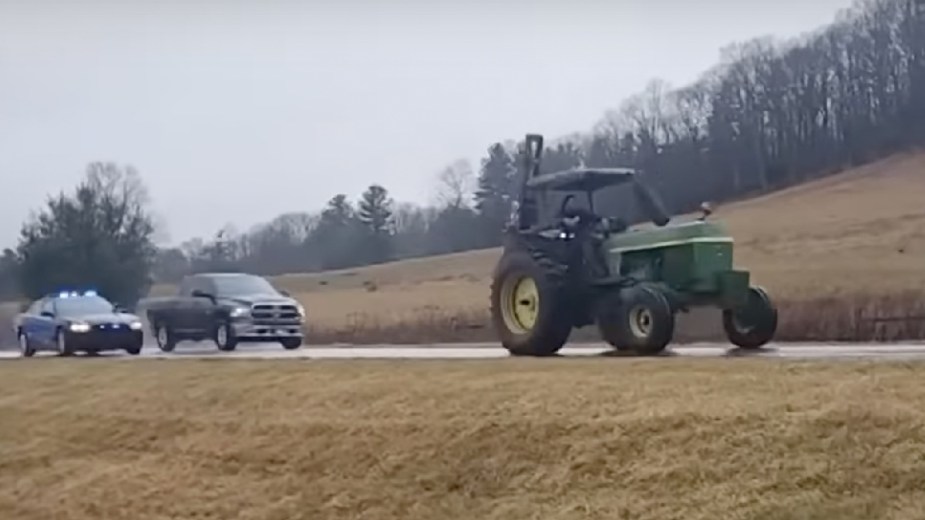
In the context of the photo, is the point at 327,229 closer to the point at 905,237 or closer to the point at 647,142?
the point at 647,142

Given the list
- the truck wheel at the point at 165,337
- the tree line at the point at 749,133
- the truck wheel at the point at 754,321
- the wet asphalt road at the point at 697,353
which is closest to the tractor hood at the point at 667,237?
the truck wheel at the point at 754,321

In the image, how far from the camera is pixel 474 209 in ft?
251

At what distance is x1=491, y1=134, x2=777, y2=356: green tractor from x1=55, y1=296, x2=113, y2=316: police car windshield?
11.8 m

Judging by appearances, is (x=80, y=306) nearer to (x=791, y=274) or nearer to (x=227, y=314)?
(x=227, y=314)

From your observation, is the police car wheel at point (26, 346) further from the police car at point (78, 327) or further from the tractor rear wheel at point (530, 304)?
the tractor rear wheel at point (530, 304)

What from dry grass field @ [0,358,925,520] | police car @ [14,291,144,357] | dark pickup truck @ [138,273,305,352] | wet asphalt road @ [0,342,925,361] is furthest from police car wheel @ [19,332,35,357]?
dry grass field @ [0,358,925,520]

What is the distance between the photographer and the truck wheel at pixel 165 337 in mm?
26859

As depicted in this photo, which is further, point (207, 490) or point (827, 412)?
point (207, 490)

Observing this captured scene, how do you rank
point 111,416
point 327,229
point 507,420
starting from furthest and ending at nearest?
point 327,229, point 111,416, point 507,420

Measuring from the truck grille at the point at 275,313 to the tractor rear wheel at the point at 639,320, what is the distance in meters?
Answer: 11.1

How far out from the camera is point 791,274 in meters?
41.6

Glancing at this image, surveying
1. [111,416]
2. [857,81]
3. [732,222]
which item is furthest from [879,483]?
[857,81]

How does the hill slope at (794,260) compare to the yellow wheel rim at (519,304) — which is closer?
the yellow wheel rim at (519,304)

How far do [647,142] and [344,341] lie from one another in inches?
1468
